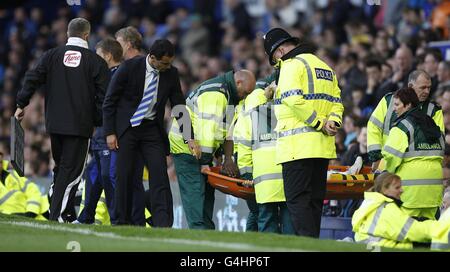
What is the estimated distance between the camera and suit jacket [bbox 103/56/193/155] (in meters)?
13.5

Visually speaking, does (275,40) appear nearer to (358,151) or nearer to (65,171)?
(65,171)

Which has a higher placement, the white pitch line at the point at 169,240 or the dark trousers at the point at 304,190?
the dark trousers at the point at 304,190

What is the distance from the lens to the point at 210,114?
14398 mm

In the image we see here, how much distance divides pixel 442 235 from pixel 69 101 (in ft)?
14.9

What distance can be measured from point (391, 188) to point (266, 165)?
204 centimetres

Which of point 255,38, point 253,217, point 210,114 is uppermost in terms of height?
point 255,38

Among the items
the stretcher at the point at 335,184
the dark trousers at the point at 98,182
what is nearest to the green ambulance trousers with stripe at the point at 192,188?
the stretcher at the point at 335,184

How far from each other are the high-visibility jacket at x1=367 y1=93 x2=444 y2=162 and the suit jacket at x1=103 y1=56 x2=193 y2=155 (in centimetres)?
214

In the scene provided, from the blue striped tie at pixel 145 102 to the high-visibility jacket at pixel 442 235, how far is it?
11.8 ft

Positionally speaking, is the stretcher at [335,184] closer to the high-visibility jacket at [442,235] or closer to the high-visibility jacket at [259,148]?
the high-visibility jacket at [259,148]

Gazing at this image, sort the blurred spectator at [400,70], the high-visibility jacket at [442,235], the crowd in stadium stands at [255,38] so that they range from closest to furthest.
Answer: the high-visibility jacket at [442,235] < the blurred spectator at [400,70] < the crowd in stadium stands at [255,38]

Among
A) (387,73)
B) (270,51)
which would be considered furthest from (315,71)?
(387,73)

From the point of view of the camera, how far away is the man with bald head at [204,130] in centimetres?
1441

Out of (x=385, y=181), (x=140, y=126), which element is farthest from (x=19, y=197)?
(x=385, y=181)
